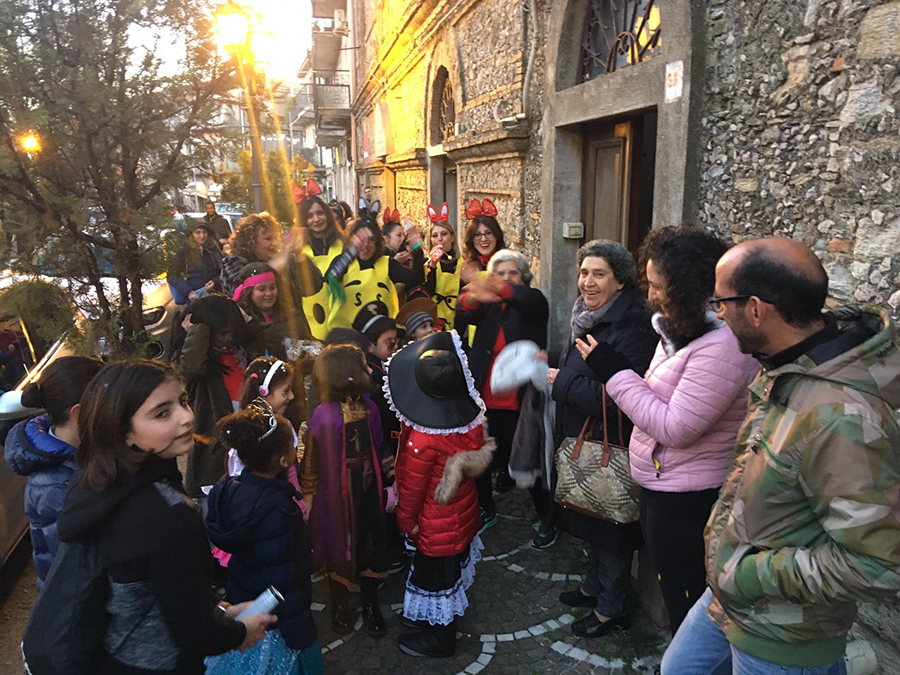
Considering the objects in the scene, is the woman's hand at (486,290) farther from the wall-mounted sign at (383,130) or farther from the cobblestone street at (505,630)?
the wall-mounted sign at (383,130)

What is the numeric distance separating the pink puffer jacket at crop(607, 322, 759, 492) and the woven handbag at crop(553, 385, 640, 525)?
24 centimetres

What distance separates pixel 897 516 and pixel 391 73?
14671mm

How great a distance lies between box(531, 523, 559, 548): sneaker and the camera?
3.67 meters

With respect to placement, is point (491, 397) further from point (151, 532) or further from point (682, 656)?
point (151, 532)

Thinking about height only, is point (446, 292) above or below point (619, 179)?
below

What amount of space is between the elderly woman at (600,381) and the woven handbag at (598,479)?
62 millimetres

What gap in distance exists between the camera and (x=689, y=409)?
2113mm

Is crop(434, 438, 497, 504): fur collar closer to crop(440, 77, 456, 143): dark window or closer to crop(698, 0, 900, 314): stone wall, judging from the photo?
crop(698, 0, 900, 314): stone wall

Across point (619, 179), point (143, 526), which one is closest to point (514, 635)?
point (143, 526)

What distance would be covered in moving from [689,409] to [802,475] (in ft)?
2.22

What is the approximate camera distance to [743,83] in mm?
3176

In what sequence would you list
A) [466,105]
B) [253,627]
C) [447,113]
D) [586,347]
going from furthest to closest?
[447,113] → [466,105] → [586,347] → [253,627]

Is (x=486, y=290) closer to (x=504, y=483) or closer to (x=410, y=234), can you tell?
(x=504, y=483)

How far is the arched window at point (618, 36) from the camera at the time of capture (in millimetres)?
4289
